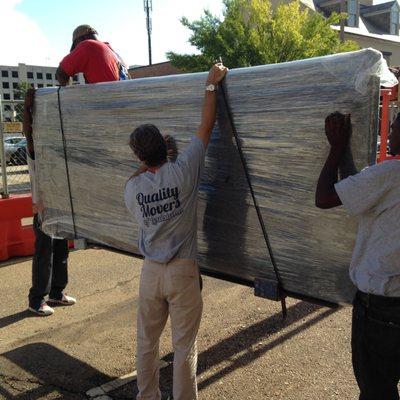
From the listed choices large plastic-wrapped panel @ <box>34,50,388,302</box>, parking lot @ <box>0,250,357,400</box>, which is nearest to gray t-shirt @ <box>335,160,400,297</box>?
large plastic-wrapped panel @ <box>34,50,388,302</box>

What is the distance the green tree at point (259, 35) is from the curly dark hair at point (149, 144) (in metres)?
13.7

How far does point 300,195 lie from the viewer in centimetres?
227

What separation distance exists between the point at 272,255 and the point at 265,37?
14.6m

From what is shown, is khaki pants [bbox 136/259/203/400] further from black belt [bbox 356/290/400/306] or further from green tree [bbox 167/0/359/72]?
green tree [bbox 167/0/359/72]

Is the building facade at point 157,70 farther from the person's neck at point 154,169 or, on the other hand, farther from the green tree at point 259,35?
the person's neck at point 154,169

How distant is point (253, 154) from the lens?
2.41 m

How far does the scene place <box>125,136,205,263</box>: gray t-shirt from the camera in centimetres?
249

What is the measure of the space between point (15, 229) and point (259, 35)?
12.0m

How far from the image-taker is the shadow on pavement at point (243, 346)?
131 inches

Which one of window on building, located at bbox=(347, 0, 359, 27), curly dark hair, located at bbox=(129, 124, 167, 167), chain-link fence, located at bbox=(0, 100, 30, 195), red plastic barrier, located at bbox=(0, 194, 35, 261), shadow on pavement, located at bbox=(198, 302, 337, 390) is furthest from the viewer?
window on building, located at bbox=(347, 0, 359, 27)

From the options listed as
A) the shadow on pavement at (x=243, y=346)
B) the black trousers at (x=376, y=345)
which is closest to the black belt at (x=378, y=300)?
the black trousers at (x=376, y=345)

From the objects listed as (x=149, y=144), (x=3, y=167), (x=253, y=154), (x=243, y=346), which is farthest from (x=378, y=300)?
(x=3, y=167)

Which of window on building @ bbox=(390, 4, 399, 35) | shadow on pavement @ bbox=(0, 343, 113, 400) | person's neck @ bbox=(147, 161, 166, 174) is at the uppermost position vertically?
window on building @ bbox=(390, 4, 399, 35)

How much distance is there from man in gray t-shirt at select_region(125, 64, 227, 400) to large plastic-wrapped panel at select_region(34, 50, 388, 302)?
154 mm
